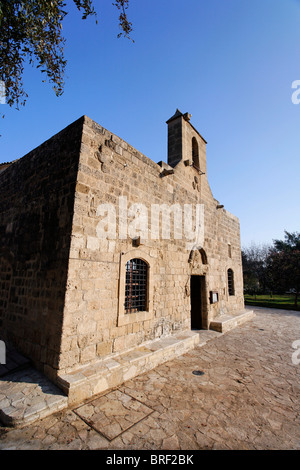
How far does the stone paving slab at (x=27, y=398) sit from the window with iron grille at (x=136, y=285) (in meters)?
2.03

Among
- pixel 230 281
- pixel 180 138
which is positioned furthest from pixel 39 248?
pixel 230 281

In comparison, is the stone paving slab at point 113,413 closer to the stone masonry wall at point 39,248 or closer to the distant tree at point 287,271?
the stone masonry wall at point 39,248

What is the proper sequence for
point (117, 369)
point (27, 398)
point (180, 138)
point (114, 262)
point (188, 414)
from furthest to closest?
1. point (180, 138)
2. point (114, 262)
3. point (117, 369)
4. point (188, 414)
5. point (27, 398)

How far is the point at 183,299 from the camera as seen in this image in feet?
22.6

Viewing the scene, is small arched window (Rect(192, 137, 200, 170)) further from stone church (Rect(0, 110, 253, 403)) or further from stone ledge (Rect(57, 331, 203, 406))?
stone ledge (Rect(57, 331, 203, 406))

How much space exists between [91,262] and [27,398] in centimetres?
Result: 222

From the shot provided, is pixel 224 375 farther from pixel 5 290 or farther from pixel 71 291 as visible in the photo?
pixel 5 290

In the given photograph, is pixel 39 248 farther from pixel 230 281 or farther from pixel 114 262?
pixel 230 281

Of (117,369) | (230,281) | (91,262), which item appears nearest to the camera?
(117,369)

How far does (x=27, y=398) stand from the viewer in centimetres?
312

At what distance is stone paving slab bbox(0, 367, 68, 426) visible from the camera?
9.14 ft

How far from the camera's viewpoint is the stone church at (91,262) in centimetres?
380

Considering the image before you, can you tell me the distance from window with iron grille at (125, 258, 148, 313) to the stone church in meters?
0.02
